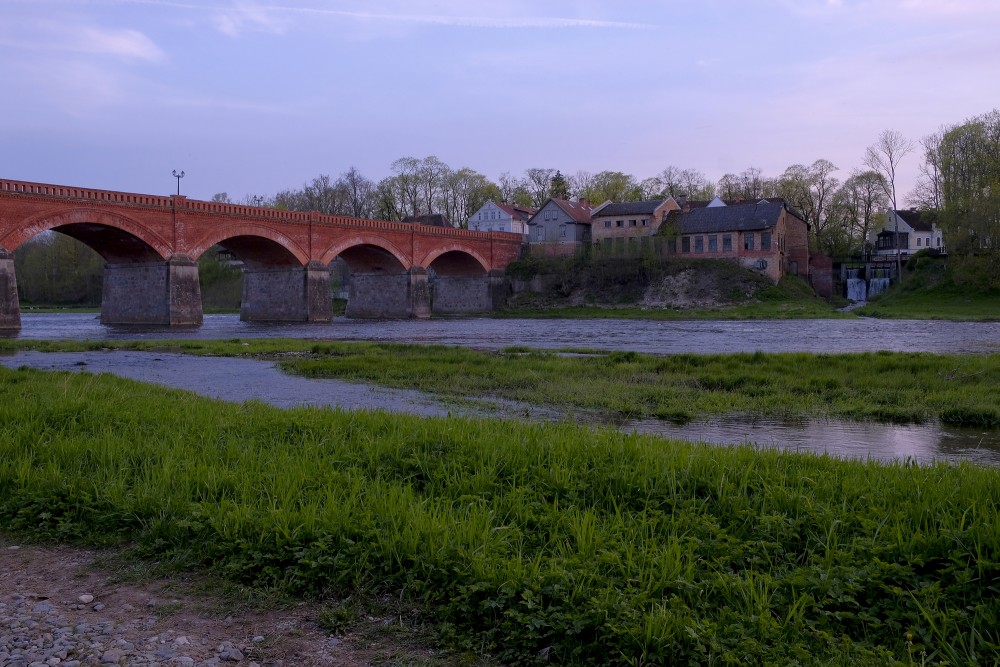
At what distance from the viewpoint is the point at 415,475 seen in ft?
21.4

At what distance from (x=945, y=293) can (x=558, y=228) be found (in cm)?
3899

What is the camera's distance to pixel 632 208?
268 feet

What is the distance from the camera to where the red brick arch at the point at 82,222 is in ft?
134

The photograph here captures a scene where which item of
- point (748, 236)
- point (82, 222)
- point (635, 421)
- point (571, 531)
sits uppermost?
point (748, 236)

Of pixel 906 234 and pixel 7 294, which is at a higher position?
pixel 906 234

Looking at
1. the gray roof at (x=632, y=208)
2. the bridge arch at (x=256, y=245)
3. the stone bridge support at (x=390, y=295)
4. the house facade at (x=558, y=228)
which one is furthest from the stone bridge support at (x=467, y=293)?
the bridge arch at (x=256, y=245)

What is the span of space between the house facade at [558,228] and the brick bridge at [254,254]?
143 inches

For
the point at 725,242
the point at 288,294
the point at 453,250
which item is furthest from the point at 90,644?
the point at 725,242

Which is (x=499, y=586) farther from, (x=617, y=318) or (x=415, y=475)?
(x=617, y=318)

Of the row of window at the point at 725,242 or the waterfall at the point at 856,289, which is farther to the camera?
the waterfall at the point at 856,289

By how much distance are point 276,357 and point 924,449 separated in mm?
19696

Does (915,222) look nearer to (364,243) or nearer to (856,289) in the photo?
(856,289)

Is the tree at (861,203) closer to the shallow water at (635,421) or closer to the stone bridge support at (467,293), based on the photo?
the stone bridge support at (467,293)

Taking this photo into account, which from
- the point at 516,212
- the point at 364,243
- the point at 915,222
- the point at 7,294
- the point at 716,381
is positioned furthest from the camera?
the point at 516,212
